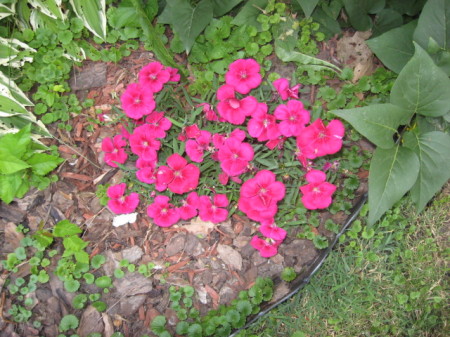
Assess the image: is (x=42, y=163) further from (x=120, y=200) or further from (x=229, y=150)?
(x=229, y=150)

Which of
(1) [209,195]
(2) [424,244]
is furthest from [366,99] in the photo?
(1) [209,195]

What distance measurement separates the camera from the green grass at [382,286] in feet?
7.00

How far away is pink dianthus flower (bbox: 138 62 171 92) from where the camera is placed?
2133 mm

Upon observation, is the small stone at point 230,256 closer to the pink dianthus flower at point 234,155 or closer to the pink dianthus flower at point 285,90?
the pink dianthus flower at point 234,155

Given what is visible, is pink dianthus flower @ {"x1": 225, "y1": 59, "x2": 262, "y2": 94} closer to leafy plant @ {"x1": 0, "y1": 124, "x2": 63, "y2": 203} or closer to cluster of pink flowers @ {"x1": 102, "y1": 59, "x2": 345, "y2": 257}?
cluster of pink flowers @ {"x1": 102, "y1": 59, "x2": 345, "y2": 257}

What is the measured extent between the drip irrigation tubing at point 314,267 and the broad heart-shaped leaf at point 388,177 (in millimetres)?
442

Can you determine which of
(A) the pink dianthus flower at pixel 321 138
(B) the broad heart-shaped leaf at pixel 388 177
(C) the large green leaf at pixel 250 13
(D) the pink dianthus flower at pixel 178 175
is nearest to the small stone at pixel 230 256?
(D) the pink dianthus flower at pixel 178 175

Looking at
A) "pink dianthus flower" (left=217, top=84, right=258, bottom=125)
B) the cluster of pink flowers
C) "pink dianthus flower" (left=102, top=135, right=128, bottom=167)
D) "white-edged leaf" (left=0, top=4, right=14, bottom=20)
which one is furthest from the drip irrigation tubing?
"white-edged leaf" (left=0, top=4, right=14, bottom=20)

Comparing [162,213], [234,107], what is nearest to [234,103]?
[234,107]

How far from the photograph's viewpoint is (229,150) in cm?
198

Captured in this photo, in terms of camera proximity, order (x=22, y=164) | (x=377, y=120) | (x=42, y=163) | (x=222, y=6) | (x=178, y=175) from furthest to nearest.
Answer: (x=222, y=6) < (x=42, y=163) < (x=178, y=175) < (x=22, y=164) < (x=377, y=120)

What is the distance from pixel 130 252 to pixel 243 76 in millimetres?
1059

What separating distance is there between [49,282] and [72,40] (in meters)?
1.30

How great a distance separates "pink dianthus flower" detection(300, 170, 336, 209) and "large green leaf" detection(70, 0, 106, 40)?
4.40 ft
